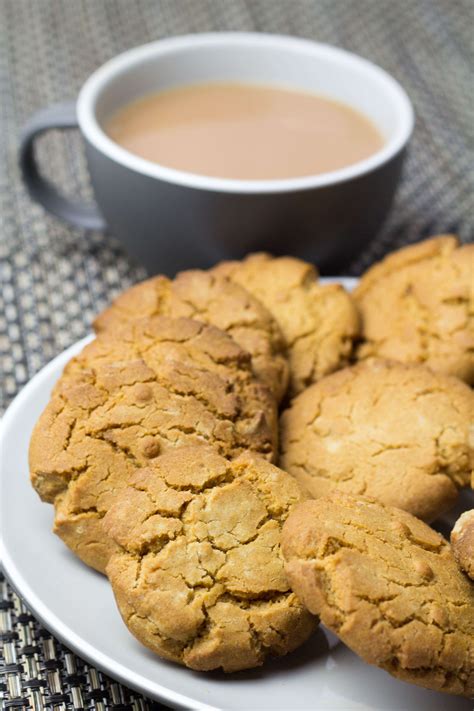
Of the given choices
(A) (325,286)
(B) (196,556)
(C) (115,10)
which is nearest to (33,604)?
(B) (196,556)

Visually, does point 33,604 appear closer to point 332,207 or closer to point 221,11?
point 332,207

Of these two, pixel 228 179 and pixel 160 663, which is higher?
pixel 228 179

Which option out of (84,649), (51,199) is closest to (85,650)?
(84,649)

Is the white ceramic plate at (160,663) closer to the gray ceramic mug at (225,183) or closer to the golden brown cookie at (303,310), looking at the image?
the golden brown cookie at (303,310)

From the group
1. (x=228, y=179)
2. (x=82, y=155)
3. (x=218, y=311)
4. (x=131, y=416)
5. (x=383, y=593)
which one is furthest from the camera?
(x=82, y=155)

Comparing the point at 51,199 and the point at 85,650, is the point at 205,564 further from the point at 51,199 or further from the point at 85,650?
the point at 51,199

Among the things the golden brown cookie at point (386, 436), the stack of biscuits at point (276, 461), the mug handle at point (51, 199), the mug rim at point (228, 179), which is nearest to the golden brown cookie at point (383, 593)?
the stack of biscuits at point (276, 461)
